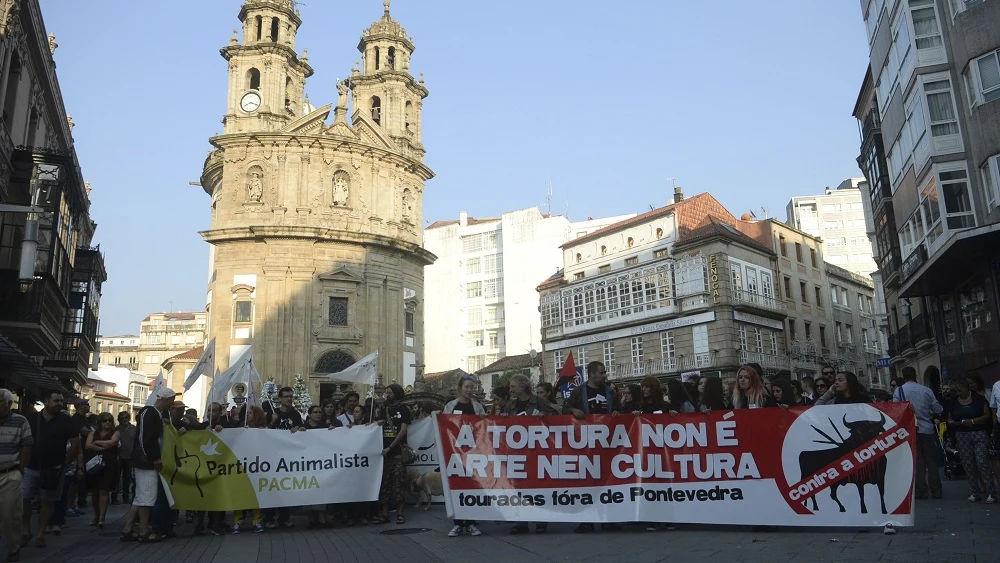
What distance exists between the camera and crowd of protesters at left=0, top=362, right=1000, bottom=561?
29.1ft

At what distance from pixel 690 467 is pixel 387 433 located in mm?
4692

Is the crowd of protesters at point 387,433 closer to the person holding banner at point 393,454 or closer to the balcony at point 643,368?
the person holding banner at point 393,454

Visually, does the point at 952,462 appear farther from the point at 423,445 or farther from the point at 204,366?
the point at 204,366

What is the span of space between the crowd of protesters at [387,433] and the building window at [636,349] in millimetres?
36193

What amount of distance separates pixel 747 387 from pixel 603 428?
1.84m

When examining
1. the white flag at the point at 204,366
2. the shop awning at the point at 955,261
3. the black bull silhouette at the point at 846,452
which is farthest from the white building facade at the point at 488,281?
the black bull silhouette at the point at 846,452

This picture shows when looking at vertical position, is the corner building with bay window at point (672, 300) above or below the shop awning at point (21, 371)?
above

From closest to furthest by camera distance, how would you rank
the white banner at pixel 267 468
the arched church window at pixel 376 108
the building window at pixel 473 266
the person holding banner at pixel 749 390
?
the person holding banner at pixel 749 390
the white banner at pixel 267 468
the arched church window at pixel 376 108
the building window at pixel 473 266

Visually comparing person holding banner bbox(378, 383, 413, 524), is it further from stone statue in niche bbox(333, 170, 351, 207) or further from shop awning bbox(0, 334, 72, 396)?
stone statue in niche bbox(333, 170, 351, 207)

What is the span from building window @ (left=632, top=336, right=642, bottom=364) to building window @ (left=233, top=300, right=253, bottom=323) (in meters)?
23.9

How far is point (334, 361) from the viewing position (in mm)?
45406

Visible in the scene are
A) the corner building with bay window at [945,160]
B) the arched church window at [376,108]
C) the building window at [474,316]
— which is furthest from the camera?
Answer: the building window at [474,316]

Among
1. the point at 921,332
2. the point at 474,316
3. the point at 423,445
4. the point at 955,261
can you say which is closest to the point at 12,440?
the point at 423,445

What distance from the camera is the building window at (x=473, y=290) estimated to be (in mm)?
81938
